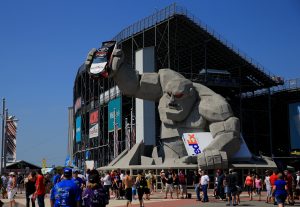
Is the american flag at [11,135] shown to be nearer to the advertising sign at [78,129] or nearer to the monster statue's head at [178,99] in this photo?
the monster statue's head at [178,99]

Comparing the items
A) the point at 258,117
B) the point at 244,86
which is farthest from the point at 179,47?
the point at 258,117

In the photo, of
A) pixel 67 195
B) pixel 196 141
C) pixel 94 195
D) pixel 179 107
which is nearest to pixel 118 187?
pixel 196 141

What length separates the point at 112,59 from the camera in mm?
27609

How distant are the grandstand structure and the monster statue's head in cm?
1229

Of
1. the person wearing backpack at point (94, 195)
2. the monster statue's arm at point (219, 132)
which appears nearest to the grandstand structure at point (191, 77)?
A: the monster statue's arm at point (219, 132)

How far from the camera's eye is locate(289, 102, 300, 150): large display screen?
4641cm

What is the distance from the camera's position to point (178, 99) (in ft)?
92.2

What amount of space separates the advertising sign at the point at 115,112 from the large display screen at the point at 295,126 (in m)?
18.6

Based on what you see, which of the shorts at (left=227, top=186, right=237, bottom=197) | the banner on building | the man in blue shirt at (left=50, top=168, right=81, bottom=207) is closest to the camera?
the man in blue shirt at (left=50, top=168, right=81, bottom=207)

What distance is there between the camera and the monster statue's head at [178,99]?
2789 cm

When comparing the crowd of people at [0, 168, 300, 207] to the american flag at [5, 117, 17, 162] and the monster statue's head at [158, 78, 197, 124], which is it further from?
the american flag at [5, 117, 17, 162]

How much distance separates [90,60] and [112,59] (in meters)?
1.77

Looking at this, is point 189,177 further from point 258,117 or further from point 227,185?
point 258,117

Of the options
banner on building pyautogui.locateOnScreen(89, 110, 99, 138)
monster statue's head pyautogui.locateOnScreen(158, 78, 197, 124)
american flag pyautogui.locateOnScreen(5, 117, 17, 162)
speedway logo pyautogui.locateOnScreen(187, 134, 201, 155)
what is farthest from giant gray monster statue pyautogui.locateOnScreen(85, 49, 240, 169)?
banner on building pyautogui.locateOnScreen(89, 110, 99, 138)
